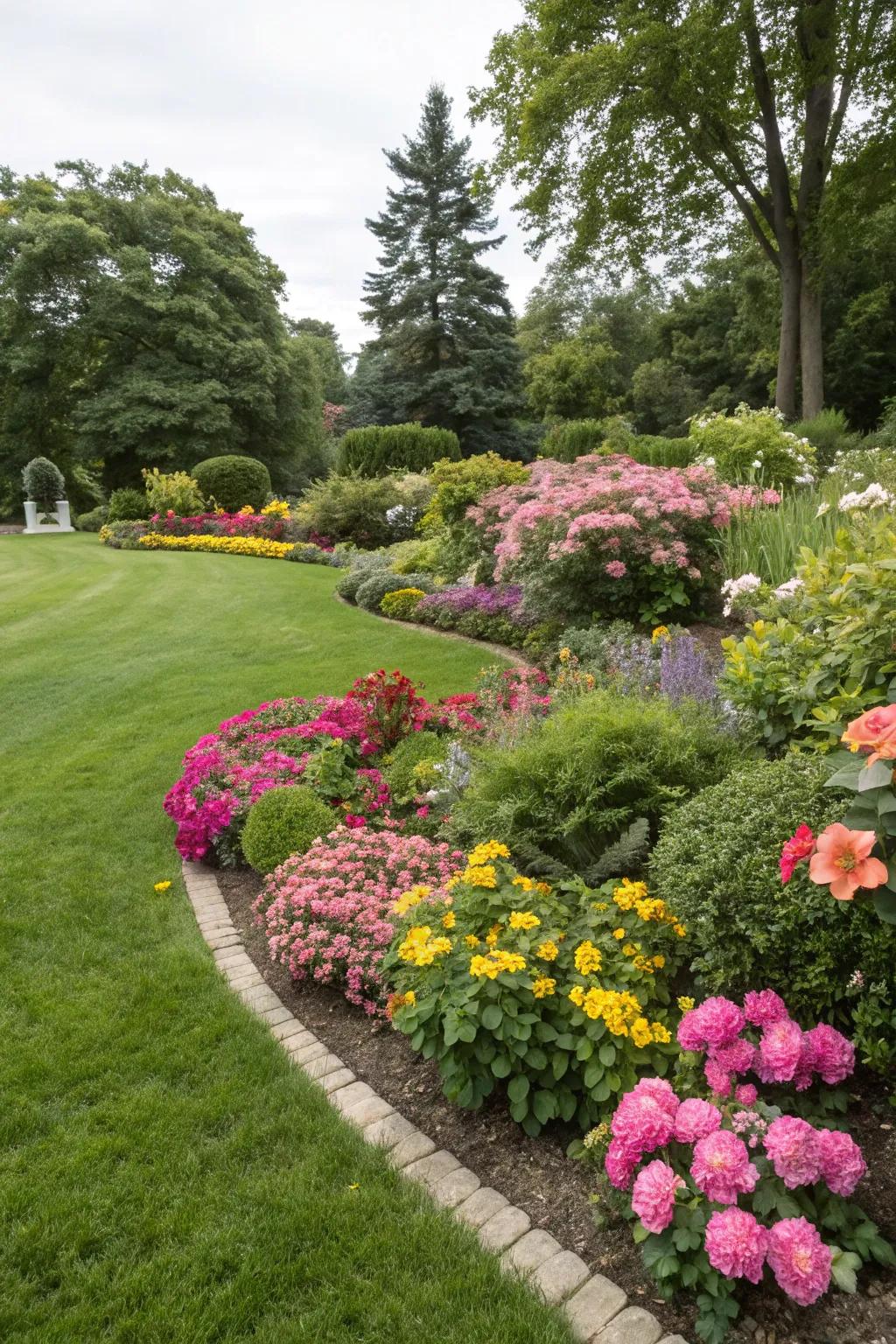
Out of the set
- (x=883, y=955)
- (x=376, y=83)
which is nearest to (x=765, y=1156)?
(x=883, y=955)

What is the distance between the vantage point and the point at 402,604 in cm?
875

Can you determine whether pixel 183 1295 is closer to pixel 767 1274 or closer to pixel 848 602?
pixel 767 1274

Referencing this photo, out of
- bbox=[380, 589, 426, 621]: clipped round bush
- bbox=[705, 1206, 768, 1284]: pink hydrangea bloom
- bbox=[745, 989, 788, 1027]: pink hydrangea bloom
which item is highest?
bbox=[380, 589, 426, 621]: clipped round bush

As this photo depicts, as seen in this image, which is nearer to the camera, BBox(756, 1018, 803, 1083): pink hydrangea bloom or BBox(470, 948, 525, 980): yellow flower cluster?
BBox(756, 1018, 803, 1083): pink hydrangea bloom

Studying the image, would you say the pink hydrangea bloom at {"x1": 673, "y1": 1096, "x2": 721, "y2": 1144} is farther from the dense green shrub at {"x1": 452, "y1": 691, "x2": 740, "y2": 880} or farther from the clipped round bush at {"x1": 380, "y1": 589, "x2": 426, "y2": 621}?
the clipped round bush at {"x1": 380, "y1": 589, "x2": 426, "y2": 621}

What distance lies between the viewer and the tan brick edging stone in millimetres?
1549

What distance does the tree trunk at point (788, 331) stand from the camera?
14180 millimetres

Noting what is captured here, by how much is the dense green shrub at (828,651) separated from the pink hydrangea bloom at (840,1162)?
1003 millimetres

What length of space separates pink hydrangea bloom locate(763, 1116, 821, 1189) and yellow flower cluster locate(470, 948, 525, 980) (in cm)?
69

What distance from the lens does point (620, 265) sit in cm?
1692

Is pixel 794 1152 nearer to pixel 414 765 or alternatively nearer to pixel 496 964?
pixel 496 964

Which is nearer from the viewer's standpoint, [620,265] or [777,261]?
[777,261]

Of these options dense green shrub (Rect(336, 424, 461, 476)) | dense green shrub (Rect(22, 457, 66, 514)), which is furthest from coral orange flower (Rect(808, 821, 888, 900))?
dense green shrub (Rect(22, 457, 66, 514))

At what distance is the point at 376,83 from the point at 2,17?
3.31 m
